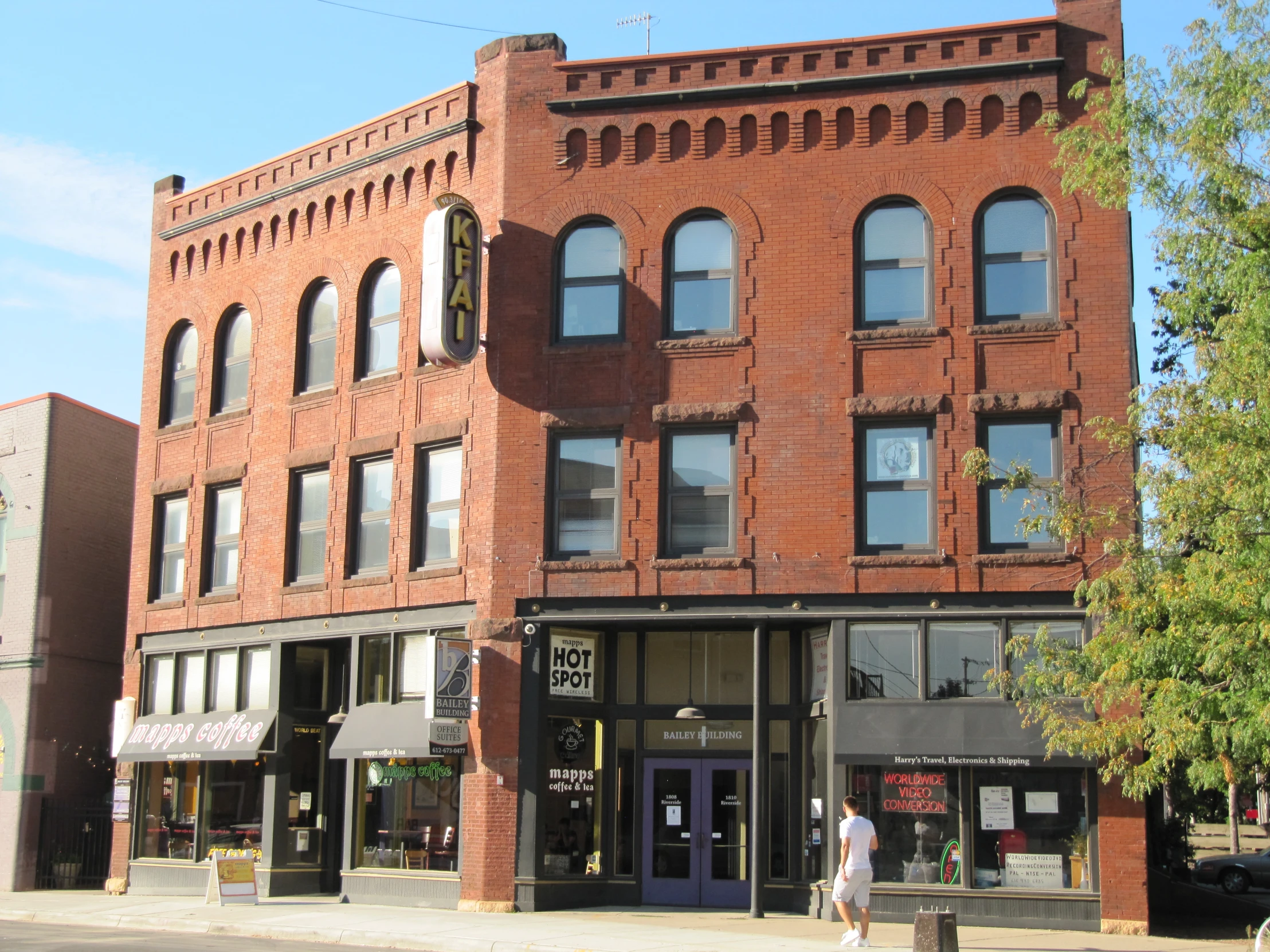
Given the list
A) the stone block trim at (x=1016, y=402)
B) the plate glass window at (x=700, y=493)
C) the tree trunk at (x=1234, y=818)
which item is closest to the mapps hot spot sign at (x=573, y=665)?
the plate glass window at (x=700, y=493)

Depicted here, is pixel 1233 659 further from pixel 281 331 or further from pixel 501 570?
pixel 281 331

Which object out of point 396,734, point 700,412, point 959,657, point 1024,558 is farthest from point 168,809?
point 1024,558

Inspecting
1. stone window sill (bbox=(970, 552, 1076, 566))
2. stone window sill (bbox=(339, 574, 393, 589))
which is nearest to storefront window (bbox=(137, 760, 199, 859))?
stone window sill (bbox=(339, 574, 393, 589))

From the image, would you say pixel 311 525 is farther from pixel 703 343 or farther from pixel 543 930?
pixel 543 930

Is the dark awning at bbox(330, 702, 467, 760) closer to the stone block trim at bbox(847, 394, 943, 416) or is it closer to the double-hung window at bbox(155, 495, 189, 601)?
the double-hung window at bbox(155, 495, 189, 601)

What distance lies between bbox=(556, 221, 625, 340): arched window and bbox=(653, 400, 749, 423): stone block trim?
166cm

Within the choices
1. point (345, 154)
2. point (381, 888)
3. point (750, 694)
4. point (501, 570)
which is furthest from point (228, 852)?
point (345, 154)

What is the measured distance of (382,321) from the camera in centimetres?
2412

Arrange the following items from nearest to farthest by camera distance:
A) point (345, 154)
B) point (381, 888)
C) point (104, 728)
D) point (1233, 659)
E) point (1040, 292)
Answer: point (1233, 659)
point (1040, 292)
point (381, 888)
point (345, 154)
point (104, 728)

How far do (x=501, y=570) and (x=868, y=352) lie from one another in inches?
256

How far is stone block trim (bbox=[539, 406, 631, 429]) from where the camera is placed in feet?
69.9

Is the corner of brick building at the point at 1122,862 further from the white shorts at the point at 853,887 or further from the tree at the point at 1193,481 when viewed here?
the white shorts at the point at 853,887

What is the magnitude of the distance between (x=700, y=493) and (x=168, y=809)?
40.5 feet

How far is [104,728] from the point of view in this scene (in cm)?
2967
